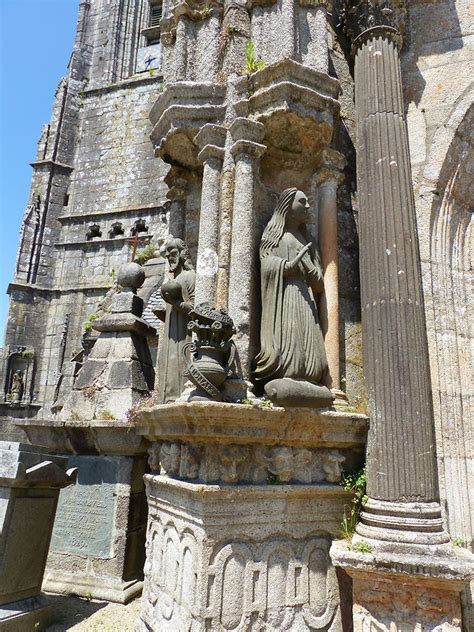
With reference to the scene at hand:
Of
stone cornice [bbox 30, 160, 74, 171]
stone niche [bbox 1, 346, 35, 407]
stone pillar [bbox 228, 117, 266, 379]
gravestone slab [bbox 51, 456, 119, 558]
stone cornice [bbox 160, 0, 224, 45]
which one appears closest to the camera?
stone pillar [bbox 228, 117, 266, 379]

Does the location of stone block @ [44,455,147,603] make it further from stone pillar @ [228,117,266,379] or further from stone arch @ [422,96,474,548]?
stone arch @ [422,96,474,548]

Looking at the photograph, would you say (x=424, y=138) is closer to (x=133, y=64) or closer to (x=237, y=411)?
(x=237, y=411)

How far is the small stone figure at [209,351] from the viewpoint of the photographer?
288cm

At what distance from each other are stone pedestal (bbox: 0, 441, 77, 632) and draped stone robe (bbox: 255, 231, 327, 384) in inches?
75.2

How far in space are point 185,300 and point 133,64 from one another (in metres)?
24.8

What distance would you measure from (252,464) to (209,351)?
2.61 ft

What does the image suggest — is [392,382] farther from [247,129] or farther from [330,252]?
[247,129]

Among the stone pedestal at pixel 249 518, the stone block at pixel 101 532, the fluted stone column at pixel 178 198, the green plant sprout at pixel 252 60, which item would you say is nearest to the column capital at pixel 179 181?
the fluted stone column at pixel 178 198

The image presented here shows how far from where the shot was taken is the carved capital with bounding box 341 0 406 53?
13.5 ft

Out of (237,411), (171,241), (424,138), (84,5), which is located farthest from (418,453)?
(84,5)

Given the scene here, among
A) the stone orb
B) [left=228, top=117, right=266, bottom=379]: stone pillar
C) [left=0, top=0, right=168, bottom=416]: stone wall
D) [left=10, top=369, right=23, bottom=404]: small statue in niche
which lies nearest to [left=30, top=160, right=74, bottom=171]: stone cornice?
[left=0, top=0, right=168, bottom=416]: stone wall

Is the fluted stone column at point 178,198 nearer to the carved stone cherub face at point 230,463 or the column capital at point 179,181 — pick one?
the column capital at point 179,181

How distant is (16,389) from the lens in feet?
61.0

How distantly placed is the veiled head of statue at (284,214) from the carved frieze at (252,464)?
152 cm
